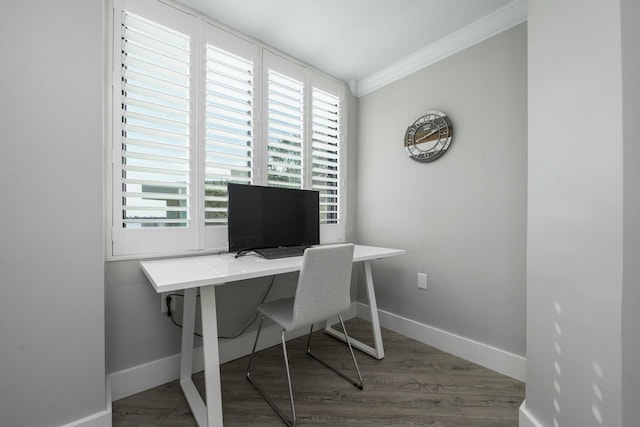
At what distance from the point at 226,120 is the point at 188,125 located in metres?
0.28

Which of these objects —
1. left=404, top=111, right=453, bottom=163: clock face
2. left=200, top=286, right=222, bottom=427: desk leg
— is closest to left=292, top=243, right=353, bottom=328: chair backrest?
left=200, top=286, right=222, bottom=427: desk leg

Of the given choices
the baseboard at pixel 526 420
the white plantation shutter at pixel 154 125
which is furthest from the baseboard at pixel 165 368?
the baseboard at pixel 526 420

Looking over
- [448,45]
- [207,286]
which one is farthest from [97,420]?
[448,45]

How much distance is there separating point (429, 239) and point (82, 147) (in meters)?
2.28

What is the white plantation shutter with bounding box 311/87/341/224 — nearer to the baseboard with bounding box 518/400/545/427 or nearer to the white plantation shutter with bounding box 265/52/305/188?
A: the white plantation shutter with bounding box 265/52/305/188

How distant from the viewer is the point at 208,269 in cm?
136

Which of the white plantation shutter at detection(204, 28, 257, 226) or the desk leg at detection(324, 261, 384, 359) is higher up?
the white plantation shutter at detection(204, 28, 257, 226)

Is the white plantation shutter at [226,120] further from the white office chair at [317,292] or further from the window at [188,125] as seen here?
the white office chair at [317,292]

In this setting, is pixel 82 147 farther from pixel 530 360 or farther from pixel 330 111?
pixel 530 360

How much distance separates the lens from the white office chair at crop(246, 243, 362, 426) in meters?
1.36

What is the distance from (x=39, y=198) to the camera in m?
1.09

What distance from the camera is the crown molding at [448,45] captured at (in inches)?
67.6

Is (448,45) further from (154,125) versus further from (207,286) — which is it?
(207,286)

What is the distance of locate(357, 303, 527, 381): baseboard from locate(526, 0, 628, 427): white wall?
0.54 meters
